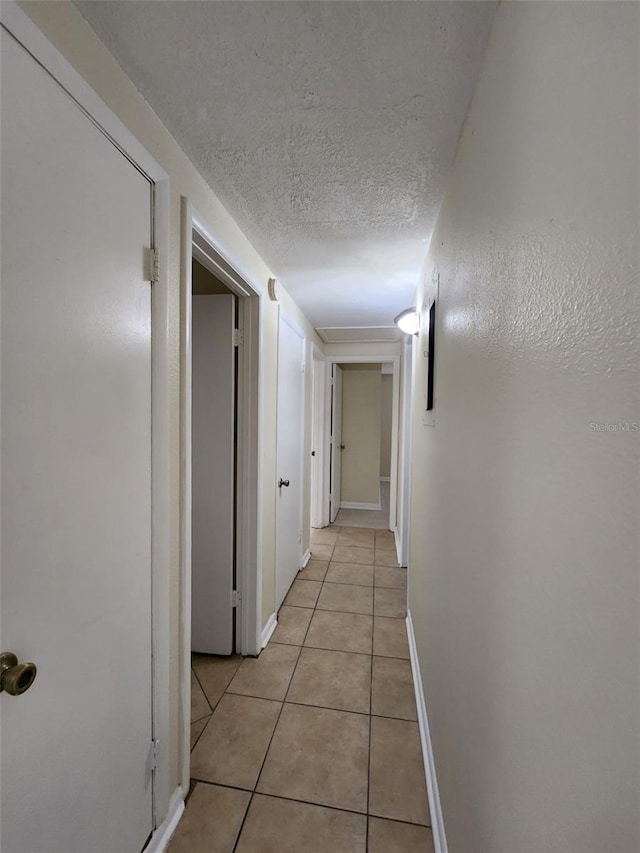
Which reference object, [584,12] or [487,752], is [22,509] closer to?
[487,752]

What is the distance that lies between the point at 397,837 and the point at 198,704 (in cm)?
101

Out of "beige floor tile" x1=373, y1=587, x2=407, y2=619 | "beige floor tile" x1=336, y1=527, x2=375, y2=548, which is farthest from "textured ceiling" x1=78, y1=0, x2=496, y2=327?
"beige floor tile" x1=336, y1=527, x2=375, y2=548

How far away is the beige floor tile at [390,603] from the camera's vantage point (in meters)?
2.61

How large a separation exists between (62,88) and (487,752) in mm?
1641

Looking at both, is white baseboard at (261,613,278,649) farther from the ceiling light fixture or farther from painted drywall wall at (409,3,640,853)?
the ceiling light fixture

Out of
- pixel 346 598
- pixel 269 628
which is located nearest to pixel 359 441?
pixel 346 598

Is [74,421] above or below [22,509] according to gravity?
above

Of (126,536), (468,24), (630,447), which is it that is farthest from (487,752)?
(468,24)

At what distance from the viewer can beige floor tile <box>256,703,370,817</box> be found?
1367 mm

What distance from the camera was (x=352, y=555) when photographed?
3.68 meters

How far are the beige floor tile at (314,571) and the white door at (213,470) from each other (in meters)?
1.11

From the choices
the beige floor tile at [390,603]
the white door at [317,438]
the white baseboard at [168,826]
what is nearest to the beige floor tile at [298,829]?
the white baseboard at [168,826]

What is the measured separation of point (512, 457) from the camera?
26.9 inches

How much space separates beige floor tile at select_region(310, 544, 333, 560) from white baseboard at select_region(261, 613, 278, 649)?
3.84 feet
